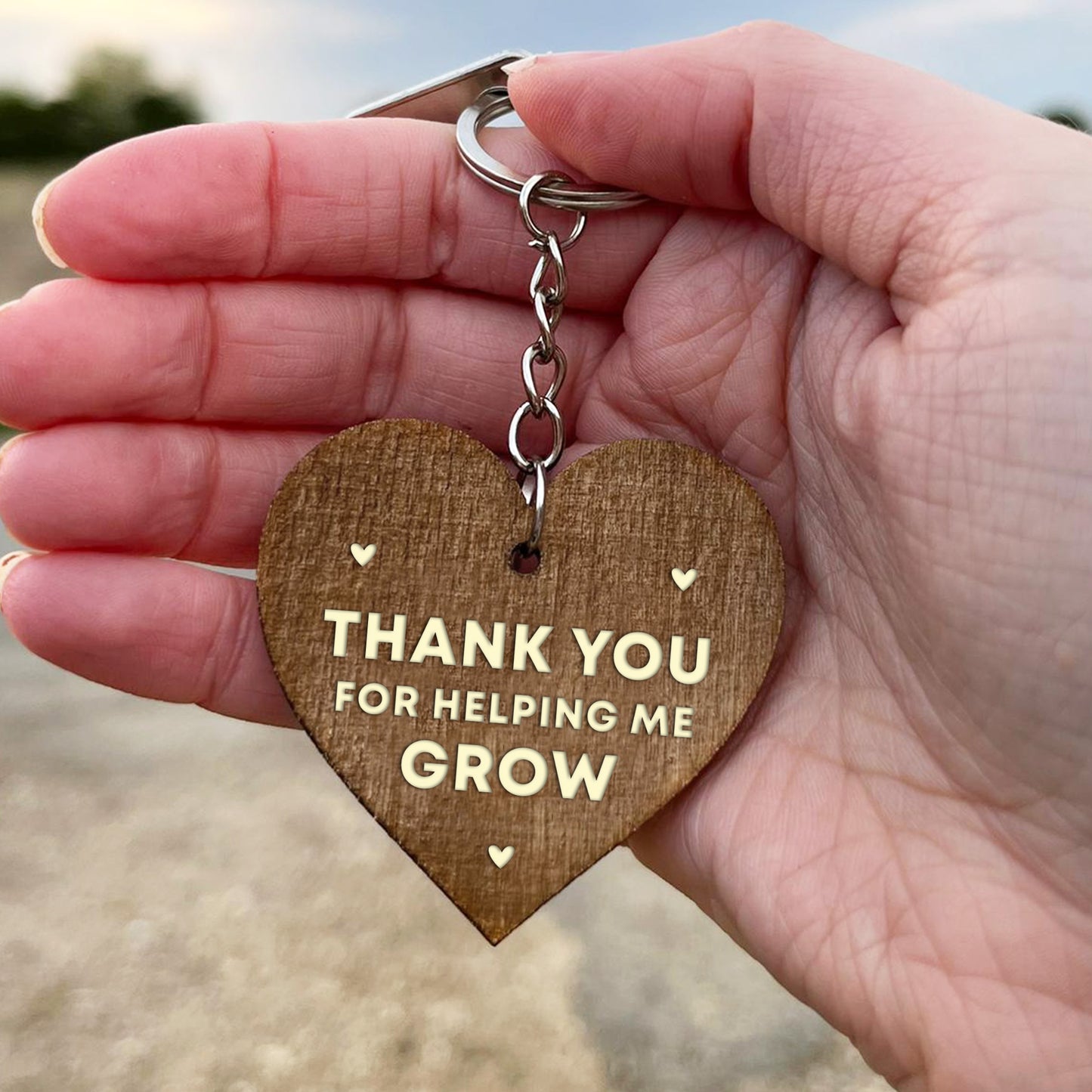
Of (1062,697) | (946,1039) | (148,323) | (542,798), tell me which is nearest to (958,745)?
(1062,697)

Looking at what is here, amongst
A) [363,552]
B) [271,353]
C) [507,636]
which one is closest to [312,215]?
[271,353]

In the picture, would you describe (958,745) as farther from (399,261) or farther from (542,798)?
(399,261)

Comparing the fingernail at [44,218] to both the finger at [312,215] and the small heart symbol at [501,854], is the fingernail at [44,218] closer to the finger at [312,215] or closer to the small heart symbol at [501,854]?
the finger at [312,215]

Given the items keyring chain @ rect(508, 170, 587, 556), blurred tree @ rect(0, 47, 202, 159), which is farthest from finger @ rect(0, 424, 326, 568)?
blurred tree @ rect(0, 47, 202, 159)

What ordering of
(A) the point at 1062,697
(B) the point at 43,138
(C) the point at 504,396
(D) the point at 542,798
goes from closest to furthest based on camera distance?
1. (A) the point at 1062,697
2. (D) the point at 542,798
3. (C) the point at 504,396
4. (B) the point at 43,138

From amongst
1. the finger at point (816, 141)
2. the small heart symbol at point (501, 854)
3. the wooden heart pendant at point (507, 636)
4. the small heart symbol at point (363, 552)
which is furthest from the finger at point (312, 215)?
the small heart symbol at point (501, 854)

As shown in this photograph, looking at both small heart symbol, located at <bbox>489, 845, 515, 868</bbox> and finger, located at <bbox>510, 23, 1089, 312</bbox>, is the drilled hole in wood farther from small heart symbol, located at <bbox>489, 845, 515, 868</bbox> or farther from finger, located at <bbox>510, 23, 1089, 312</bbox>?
finger, located at <bbox>510, 23, 1089, 312</bbox>
